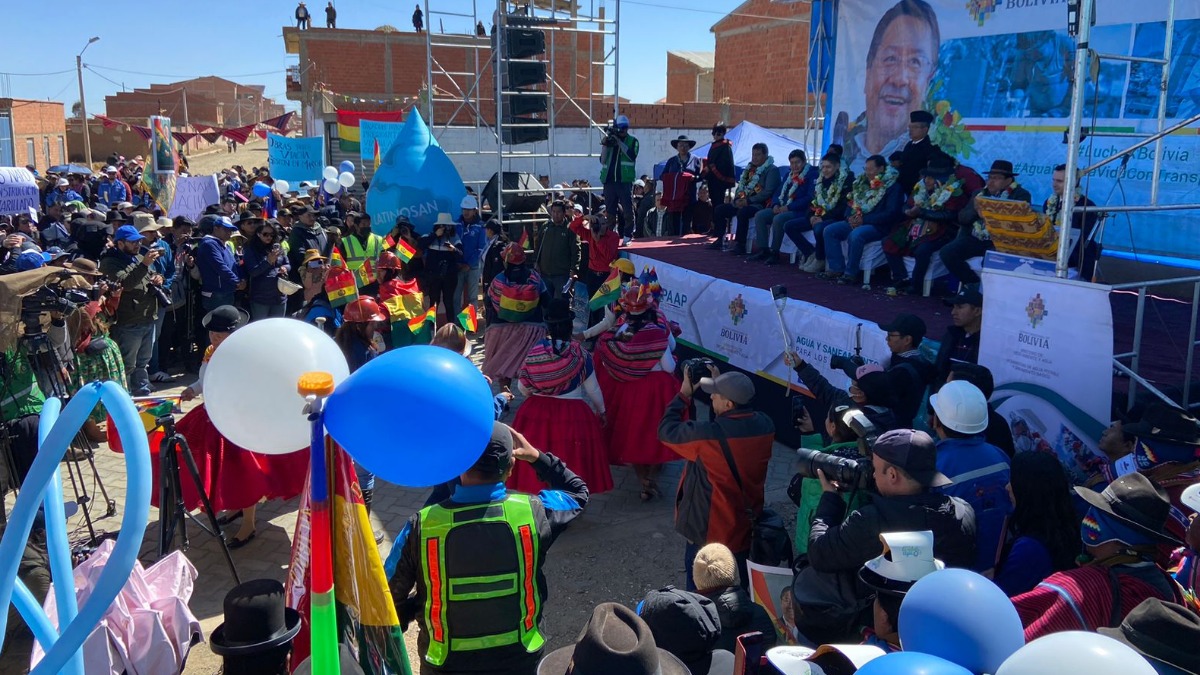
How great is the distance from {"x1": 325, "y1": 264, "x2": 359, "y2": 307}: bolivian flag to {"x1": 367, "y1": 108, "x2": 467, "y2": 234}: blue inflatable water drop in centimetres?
380

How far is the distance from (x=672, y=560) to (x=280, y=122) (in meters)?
24.4

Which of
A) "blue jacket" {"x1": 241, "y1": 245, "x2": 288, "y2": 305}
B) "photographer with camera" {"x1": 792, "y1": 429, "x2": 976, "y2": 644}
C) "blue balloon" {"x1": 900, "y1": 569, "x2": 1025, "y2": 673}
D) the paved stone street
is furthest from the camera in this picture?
"blue jacket" {"x1": 241, "y1": 245, "x2": 288, "y2": 305}

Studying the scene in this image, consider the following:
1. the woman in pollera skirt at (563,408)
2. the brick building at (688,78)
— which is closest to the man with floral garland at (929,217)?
the woman in pollera skirt at (563,408)

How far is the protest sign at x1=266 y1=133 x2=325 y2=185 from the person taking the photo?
651 inches

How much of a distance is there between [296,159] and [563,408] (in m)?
12.6

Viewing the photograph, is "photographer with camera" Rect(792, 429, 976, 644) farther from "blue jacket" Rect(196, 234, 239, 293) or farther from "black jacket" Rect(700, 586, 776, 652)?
"blue jacket" Rect(196, 234, 239, 293)

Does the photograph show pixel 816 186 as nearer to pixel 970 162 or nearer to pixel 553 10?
pixel 970 162

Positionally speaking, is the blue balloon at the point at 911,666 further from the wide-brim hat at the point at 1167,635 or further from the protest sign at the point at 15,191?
the protest sign at the point at 15,191

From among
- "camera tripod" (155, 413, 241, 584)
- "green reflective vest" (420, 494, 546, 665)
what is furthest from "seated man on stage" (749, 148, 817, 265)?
"green reflective vest" (420, 494, 546, 665)

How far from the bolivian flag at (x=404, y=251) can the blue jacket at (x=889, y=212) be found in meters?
4.95

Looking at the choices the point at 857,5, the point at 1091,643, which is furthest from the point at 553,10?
the point at 1091,643

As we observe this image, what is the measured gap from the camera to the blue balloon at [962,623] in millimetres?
1915

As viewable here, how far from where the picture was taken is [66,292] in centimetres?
578

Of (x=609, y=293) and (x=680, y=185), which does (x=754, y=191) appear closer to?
(x=680, y=185)
